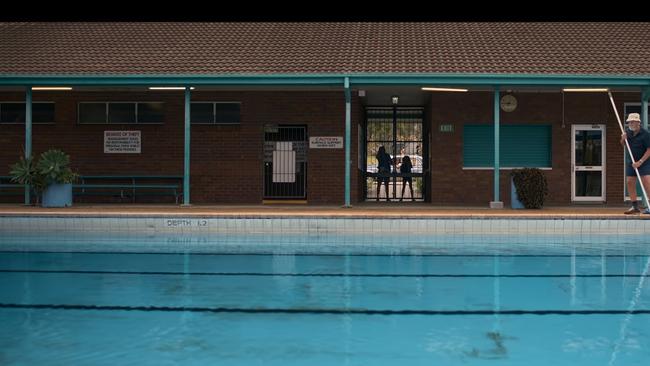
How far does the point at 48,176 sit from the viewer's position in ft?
51.5

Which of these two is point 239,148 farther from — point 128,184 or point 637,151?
point 637,151

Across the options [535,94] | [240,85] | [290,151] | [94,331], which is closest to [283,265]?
[94,331]

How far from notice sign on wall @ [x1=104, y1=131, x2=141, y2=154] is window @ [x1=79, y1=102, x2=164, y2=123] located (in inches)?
12.6

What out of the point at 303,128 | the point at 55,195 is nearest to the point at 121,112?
the point at 55,195

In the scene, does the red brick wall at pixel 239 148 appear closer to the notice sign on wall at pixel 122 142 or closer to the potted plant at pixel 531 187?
the notice sign on wall at pixel 122 142

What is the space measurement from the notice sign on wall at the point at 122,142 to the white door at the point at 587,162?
1046cm

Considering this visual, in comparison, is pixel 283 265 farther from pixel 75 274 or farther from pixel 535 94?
pixel 535 94

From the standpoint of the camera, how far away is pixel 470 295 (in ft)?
25.4

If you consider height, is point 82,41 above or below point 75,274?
above

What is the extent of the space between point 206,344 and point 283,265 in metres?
4.43

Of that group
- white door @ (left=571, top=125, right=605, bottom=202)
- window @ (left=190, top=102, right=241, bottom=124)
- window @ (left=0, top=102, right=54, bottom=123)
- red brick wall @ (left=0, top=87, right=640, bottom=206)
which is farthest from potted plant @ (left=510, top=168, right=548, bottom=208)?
window @ (left=0, top=102, right=54, bottom=123)

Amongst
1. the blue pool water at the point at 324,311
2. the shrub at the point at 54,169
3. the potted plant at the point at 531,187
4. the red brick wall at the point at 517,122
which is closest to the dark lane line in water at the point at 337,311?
the blue pool water at the point at 324,311

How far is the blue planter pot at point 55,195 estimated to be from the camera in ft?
52.1

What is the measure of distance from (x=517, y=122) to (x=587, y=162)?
1.94 metres
